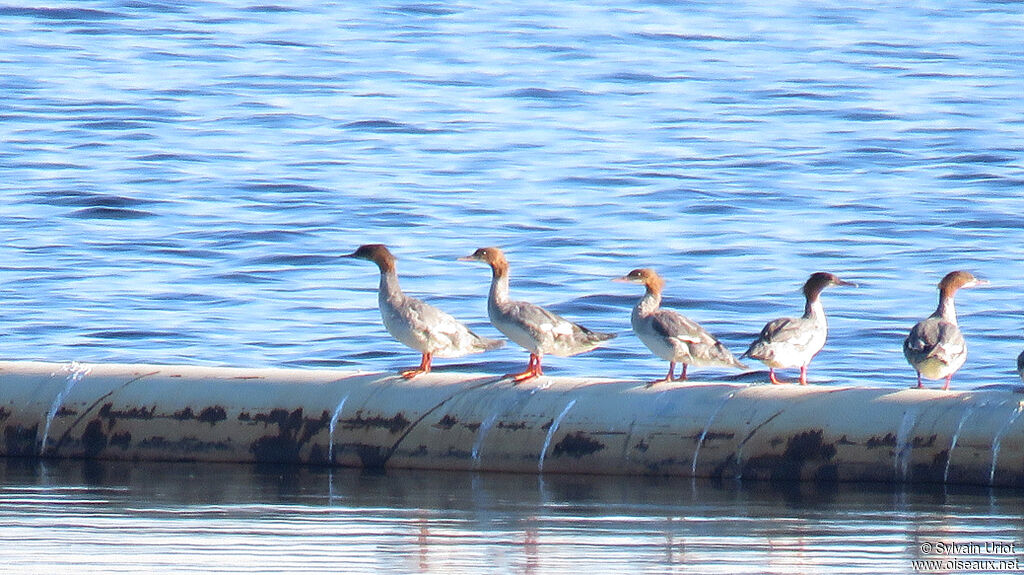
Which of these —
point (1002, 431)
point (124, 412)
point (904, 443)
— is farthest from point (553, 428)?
point (124, 412)

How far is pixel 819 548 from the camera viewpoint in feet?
31.9

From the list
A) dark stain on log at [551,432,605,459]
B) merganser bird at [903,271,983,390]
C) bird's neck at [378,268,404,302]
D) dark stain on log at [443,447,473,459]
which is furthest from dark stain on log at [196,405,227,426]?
merganser bird at [903,271,983,390]

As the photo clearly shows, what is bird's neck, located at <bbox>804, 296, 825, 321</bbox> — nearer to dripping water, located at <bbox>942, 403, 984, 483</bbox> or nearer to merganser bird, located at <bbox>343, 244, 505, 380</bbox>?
dripping water, located at <bbox>942, 403, 984, 483</bbox>

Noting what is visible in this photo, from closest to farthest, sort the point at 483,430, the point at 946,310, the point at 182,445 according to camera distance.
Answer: the point at 483,430 < the point at 182,445 < the point at 946,310

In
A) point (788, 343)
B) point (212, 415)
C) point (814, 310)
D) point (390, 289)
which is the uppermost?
point (390, 289)

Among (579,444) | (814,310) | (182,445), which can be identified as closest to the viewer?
A: (579,444)

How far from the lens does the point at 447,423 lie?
12336 millimetres

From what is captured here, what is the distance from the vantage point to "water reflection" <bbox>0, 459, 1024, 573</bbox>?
9.32m

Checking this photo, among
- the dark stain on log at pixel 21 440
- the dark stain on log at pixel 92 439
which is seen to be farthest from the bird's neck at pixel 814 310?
the dark stain on log at pixel 21 440

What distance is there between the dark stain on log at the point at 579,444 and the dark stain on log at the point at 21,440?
3218 mm

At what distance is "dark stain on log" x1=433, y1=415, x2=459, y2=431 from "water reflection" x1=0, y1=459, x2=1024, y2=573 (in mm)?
287

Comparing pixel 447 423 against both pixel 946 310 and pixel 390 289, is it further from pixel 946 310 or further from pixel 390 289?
pixel 946 310

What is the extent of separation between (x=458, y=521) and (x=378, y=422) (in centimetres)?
203

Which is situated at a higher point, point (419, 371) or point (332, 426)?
point (419, 371)
